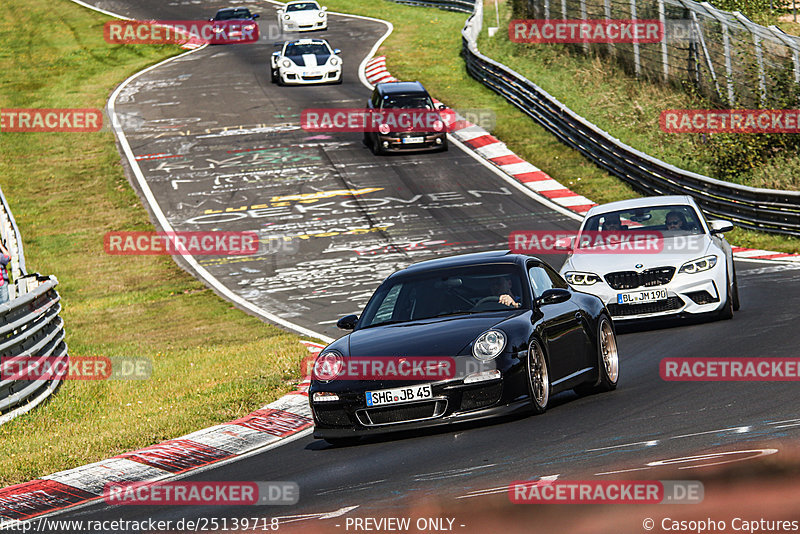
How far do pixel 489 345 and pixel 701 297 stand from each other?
5490 mm

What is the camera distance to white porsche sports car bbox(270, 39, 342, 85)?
39.8 meters

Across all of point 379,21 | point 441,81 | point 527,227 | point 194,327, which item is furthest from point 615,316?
point 379,21

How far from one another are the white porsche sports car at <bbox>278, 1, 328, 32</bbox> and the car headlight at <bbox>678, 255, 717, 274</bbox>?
131 ft

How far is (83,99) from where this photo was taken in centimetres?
4128

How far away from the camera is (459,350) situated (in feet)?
28.6

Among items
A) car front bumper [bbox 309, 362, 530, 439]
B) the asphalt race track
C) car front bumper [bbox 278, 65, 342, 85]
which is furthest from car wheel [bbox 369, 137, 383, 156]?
car front bumper [bbox 309, 362, 530, 439]

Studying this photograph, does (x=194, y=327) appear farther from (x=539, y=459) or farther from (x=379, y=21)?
(x=379, y=21)

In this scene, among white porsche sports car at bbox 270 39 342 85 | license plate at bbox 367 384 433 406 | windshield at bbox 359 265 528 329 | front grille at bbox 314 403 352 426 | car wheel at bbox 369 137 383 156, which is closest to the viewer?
license plate at bbox 367 384 433 406

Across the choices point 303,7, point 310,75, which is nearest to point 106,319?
point 310,75

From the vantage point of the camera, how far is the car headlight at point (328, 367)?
899 centimetres

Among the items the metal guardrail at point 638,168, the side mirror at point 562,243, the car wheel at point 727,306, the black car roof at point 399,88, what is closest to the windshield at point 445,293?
the car wheel at point 727,306

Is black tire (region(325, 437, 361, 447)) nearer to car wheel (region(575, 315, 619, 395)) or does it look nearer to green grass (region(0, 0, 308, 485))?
green grass (region(0, 0, 308, 485))

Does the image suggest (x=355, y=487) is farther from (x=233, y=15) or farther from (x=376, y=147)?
(x=233, y=15)

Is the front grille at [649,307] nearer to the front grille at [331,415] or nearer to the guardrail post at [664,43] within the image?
the front grille at [331,415]
